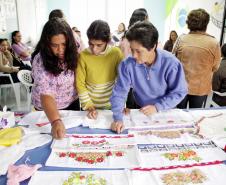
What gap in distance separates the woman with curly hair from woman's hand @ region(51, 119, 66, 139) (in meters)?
1.23

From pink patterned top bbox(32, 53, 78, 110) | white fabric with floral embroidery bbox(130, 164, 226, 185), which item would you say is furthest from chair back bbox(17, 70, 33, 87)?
white fabric with floral embroidery bbox(130, 164, 226, 185)

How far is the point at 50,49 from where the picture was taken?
4.58 ft

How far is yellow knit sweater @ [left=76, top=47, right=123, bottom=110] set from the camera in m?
1.54

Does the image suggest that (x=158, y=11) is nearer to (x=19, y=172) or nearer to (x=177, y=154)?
(x=177, y=154)

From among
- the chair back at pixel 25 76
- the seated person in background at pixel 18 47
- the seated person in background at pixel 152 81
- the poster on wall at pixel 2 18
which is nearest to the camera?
the seated person in background at pixel 152 81

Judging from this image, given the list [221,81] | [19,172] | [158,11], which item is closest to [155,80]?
[19,172]

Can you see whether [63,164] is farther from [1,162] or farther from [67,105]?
[67,105]

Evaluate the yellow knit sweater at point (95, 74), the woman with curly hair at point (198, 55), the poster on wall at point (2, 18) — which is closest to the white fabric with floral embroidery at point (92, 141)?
the yellow knit sweater at point (95, 74)

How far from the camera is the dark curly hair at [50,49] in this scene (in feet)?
4.36

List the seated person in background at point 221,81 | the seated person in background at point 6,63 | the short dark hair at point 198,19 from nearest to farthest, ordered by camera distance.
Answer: the short dark hair at point 198,19, the seated person in background at point 221,81, the seated person in background at point 6,63

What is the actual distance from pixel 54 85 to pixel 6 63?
124 inches

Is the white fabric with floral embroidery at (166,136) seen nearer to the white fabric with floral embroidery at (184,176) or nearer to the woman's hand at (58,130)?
the white fabric with floral embroidery at (184,176)

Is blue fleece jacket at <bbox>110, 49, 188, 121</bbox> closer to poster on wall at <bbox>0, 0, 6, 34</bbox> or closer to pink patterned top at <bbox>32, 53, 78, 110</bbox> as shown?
pink patterned top at <bbox>32, 53, 78, 110</bbox>

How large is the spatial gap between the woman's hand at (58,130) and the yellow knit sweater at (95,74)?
0.94 ft
